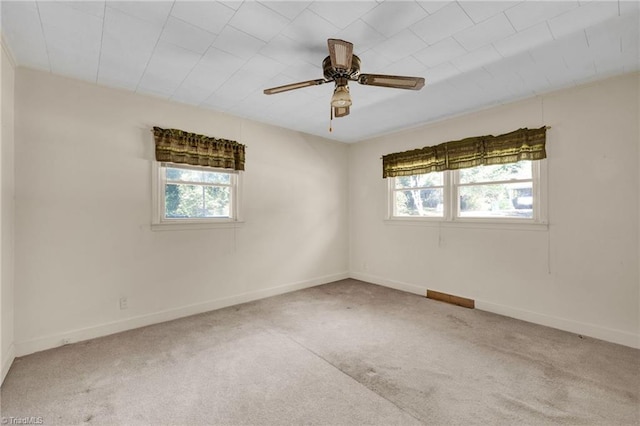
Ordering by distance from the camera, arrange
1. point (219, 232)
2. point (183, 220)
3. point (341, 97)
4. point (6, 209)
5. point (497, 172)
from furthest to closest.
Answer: point (219, 232) → point (497, 172) → point (183, 220) → point (6, 209) → point (341, 97)

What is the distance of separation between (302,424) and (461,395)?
1160mm

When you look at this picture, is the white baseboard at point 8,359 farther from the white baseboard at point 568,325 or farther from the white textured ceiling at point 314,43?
the white baseboard at point 568,325

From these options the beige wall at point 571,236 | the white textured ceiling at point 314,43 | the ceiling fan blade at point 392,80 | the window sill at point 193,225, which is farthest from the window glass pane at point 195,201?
the beige wall at point 571,236

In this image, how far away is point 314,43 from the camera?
7.47 feet

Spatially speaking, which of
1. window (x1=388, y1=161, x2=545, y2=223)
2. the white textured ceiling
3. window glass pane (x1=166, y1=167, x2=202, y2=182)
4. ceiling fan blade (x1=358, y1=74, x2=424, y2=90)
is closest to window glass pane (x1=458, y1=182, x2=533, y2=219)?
window (x1=388, y1=161, x2=545, y2=223)

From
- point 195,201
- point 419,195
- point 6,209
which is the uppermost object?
point 419,195

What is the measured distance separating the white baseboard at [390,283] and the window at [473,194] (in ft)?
3.66

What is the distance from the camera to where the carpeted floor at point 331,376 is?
1.90 meters

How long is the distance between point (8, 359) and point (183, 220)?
1884 millimetres

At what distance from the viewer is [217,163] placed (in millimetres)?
3873

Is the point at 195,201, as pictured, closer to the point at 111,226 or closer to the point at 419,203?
the point at 111,226

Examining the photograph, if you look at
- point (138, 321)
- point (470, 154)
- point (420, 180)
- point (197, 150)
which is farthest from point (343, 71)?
point (138, 321)

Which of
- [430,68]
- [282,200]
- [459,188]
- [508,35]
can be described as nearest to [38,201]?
[282,200]

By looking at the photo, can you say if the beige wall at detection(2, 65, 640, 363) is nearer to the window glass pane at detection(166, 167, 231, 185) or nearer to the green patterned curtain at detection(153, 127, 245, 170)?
the green patterned curtain at detection(153, 127, 245, 170)
